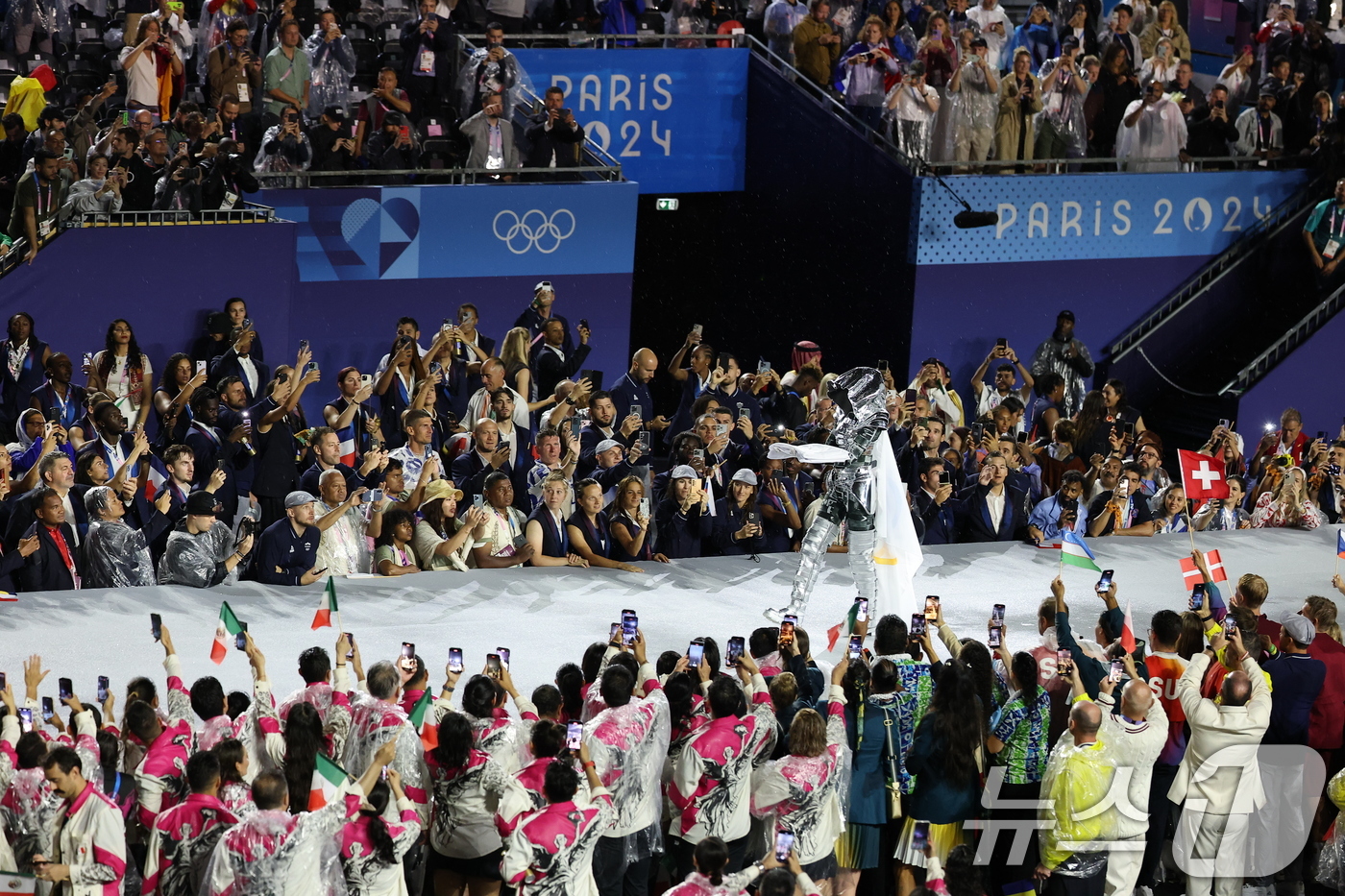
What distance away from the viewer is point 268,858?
275 inches

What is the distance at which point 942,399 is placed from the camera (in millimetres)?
15875

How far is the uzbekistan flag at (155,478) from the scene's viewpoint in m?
11.1

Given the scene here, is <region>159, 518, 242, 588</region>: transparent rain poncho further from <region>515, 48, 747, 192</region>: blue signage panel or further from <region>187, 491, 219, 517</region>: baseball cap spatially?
<region>515, 48, 747, 192</region>: blue signage panel

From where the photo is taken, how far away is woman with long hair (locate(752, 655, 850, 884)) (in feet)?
26.3

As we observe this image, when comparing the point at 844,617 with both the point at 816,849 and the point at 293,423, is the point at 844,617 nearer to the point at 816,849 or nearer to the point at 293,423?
the point at 816,849

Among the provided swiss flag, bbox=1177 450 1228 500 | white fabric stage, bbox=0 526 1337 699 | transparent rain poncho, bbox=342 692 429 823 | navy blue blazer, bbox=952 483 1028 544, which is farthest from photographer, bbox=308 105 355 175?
transparent rain poncho, bbox=342 692 429 823

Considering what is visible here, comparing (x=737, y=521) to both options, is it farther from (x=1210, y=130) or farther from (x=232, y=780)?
(x=1210, y=130)

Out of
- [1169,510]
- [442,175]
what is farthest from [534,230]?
[1169,510]

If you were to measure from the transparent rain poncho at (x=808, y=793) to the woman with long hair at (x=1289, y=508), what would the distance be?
641 cm

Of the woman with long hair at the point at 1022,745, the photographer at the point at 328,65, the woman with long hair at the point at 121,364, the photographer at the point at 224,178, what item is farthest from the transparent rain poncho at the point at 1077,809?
the photographer at the point at 328,65

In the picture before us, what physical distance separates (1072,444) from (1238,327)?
5.48 m

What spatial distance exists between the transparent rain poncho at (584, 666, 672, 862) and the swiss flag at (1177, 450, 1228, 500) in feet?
16.7

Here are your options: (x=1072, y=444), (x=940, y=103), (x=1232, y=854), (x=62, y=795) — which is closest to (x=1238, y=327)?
(x=940, y=103)

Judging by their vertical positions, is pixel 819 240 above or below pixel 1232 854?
above
